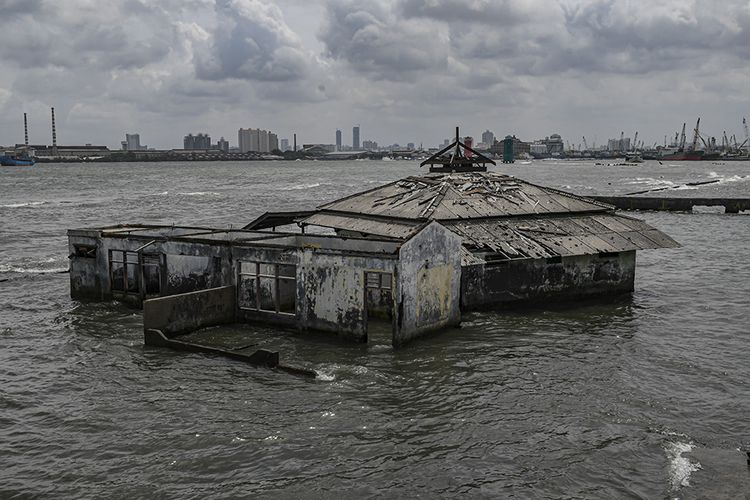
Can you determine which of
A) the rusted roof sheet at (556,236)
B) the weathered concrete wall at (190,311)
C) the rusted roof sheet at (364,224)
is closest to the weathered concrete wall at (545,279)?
the rusted roof sheet at (556,236)

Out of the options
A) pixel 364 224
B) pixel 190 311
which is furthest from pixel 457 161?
pixel 190 311

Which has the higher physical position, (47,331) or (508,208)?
(508,208)

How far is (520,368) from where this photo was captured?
60.6ft

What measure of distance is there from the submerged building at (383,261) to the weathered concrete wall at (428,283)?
0.14 ft

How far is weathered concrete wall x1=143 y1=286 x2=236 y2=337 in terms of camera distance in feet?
67.2

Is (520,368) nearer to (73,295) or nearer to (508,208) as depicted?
(508,208)

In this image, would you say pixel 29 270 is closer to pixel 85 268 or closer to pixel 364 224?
pixel 85 268

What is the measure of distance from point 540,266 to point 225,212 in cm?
4978

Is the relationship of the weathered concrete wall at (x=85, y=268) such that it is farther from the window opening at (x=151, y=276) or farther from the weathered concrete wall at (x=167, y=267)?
the window opening at (x=151, y=276)

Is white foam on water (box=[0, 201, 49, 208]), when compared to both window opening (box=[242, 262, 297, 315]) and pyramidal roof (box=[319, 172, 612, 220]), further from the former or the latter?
window opening (box=[242, 262, 297, 315])

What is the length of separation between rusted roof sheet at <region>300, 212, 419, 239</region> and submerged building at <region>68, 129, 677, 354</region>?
0.08 meters

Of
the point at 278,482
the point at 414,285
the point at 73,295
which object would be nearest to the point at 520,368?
the point at 414,285

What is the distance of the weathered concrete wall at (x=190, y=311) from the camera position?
20.5m

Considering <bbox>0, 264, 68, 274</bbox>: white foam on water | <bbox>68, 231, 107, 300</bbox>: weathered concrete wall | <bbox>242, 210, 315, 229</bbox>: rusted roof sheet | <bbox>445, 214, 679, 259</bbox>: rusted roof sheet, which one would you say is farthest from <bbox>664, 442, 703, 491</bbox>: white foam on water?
<bbox>0, 264, 68, 274</bbox>: white foam on water
